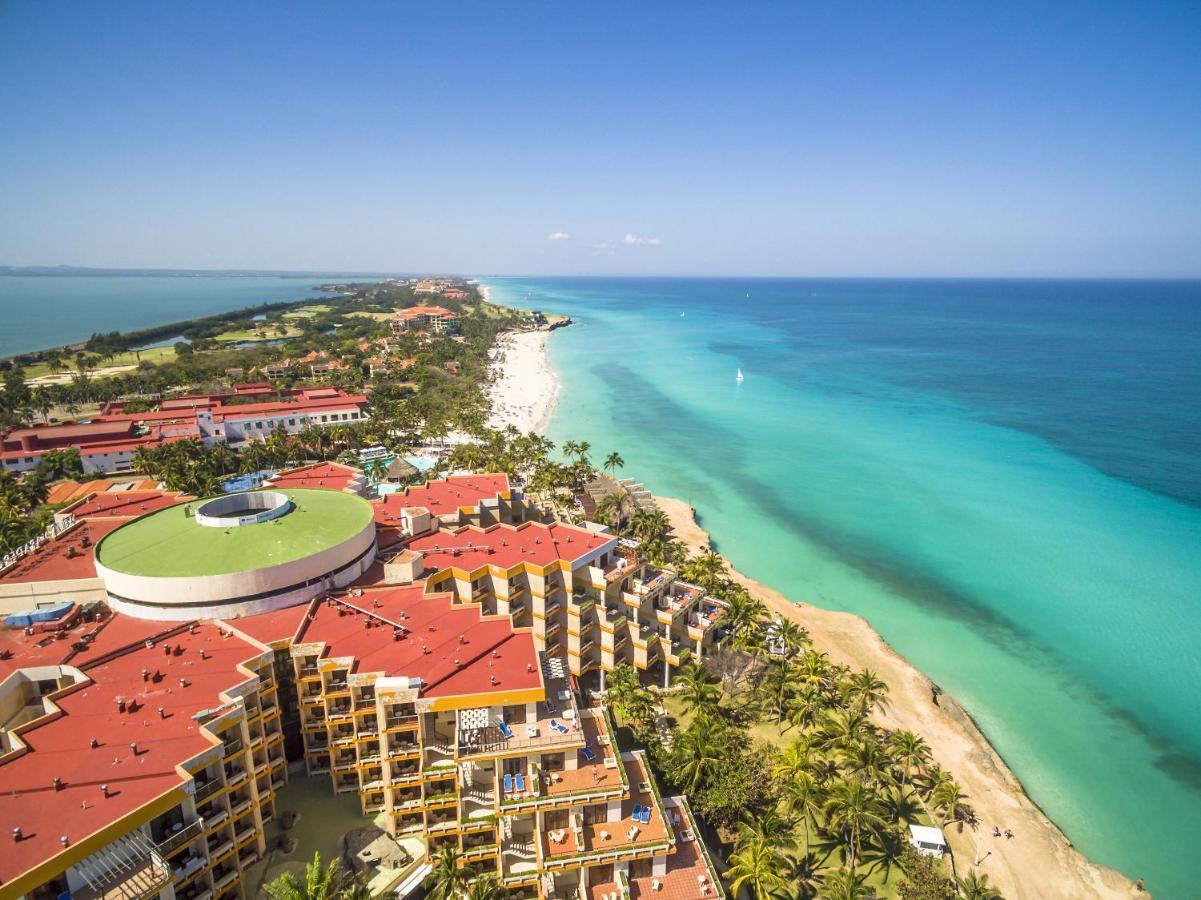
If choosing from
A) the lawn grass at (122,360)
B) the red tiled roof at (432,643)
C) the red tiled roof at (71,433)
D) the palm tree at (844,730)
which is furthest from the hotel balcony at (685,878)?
the lawn grass at (122,360)

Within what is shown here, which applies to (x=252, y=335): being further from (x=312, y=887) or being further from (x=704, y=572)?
(x=312, y=887)

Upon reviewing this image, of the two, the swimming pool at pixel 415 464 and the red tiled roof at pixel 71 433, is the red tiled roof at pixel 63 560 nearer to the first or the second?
the swimming pool at pixel 415 464

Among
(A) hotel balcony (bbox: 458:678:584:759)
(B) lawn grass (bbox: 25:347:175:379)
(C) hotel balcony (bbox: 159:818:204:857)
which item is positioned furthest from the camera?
(B) lawn grass (bbox: 25:347:175:379)

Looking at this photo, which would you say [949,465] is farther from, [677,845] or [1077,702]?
[677,845]

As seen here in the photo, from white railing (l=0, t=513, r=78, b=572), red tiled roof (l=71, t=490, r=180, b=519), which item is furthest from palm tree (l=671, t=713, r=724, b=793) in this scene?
red tiled roof (l=71, t=490, r=180, b=519)

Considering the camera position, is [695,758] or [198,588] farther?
[198,588]

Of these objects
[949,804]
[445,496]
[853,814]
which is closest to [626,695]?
[853,814]

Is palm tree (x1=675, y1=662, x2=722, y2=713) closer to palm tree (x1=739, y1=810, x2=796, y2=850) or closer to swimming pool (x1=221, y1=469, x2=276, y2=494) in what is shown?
palm tree (x1=739, y1=810, x2=796, y2=850)

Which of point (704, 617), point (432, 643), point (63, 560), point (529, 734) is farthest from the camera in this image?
point (704, 617)
